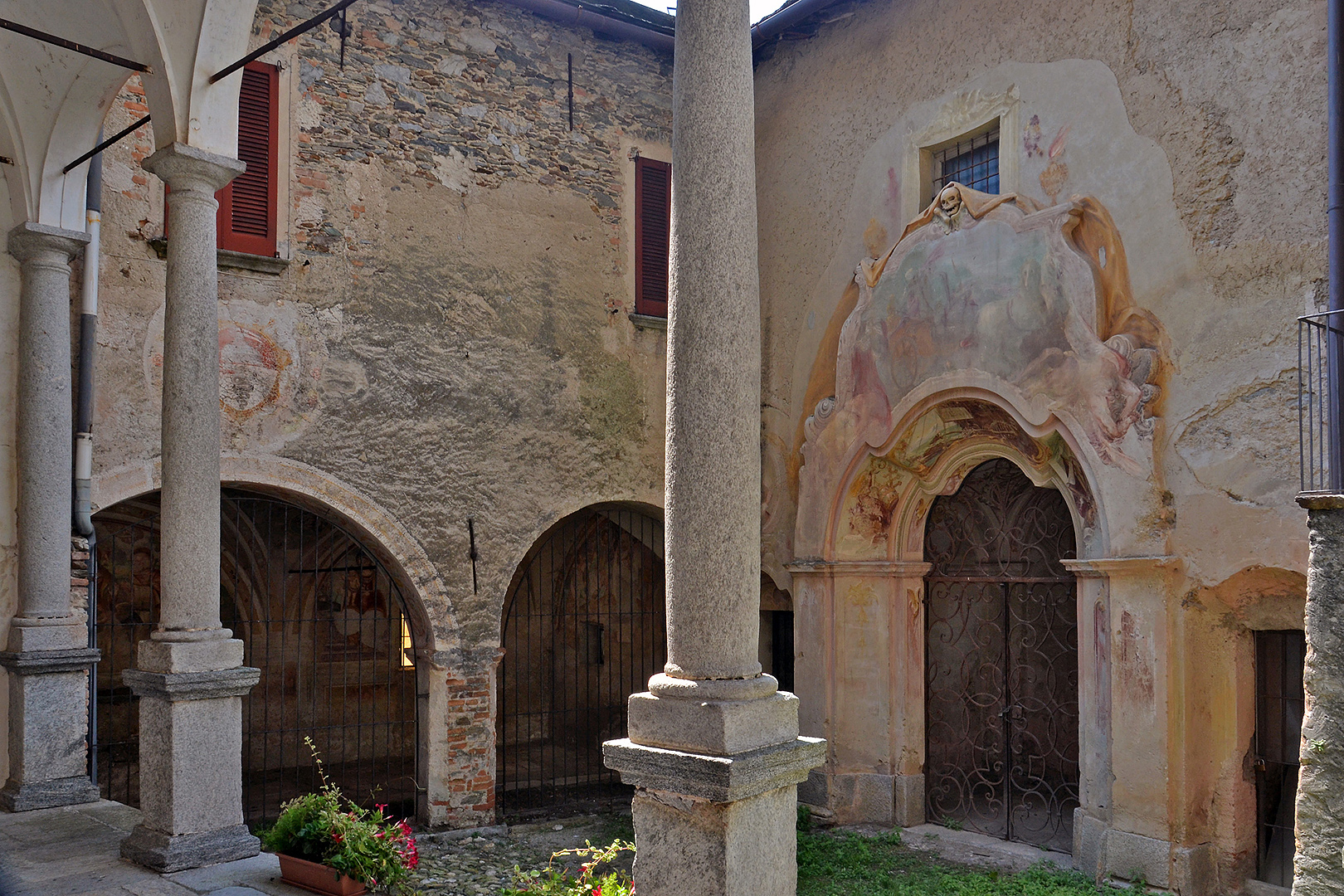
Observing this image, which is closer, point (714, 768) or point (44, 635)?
point (714, 768)

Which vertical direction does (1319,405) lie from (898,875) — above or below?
above

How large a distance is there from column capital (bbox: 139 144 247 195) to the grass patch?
5952mm

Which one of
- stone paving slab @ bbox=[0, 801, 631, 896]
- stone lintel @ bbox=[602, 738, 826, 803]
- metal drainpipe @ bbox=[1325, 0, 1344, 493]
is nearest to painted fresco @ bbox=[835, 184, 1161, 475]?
metal drainpipe @ bbox=[1325, 0, 1344, 493]

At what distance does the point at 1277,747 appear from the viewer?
7.14m

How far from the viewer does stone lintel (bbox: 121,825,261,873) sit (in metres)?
5.23

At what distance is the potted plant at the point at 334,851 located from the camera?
494 centimetres

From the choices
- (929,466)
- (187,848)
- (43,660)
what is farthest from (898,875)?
(43,660)

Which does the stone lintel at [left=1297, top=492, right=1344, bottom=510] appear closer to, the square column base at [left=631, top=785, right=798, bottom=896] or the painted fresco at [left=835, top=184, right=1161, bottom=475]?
the square column base at [left=631, top=785, right=798, bottom=896]

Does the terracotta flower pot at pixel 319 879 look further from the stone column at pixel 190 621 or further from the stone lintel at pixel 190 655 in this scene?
the stone lintel at pixel 190 655

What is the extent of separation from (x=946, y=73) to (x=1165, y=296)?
289 centimetres

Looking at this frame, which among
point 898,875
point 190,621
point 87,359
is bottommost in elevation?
point 898,875

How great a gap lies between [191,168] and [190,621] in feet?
7.67

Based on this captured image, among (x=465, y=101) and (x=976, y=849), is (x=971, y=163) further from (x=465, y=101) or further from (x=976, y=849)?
(x=976, y=849)

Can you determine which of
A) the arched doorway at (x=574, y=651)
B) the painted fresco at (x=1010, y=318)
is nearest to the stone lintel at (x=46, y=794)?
the arched doorway at (x=574, y=651)
